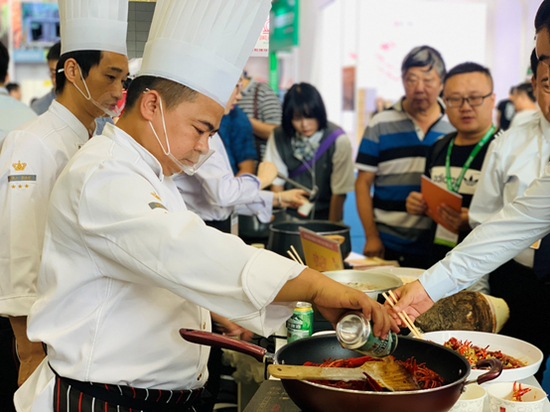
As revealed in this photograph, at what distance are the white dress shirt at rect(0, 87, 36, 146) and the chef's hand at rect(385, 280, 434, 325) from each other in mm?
1694

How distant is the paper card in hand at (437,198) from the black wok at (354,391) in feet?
3.95

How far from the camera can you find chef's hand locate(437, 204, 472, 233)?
227 cm

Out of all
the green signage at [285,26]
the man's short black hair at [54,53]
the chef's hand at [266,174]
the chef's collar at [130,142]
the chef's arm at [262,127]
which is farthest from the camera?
the green signage at [285,26]

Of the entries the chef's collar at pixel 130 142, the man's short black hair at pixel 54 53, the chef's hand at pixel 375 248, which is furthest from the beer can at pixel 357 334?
the man's short black hair at pixel 54 53

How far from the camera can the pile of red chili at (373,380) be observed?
0.98m

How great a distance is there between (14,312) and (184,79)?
0.82 meters

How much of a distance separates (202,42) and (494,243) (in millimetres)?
918

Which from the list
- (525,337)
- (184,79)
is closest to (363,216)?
(525,337)

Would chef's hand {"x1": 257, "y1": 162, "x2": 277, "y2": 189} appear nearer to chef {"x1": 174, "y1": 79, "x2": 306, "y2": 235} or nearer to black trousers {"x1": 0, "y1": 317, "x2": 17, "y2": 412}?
chef {"x1": 174, "y1": 79, "x2": 306, "y2": 235}

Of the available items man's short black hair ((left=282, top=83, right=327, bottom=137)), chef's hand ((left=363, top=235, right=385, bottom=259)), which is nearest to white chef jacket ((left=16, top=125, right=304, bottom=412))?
chef's hand ((left=363, top=235, right=385, bottom=259))

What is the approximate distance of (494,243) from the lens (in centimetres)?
152

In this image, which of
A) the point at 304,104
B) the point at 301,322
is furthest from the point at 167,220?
the point at 304,104

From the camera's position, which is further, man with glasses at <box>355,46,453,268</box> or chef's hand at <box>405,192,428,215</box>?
man with glasses at <box>355,46,453,268</box>

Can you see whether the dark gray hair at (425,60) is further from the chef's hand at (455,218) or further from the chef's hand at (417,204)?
the chef's hand at (455,218)
